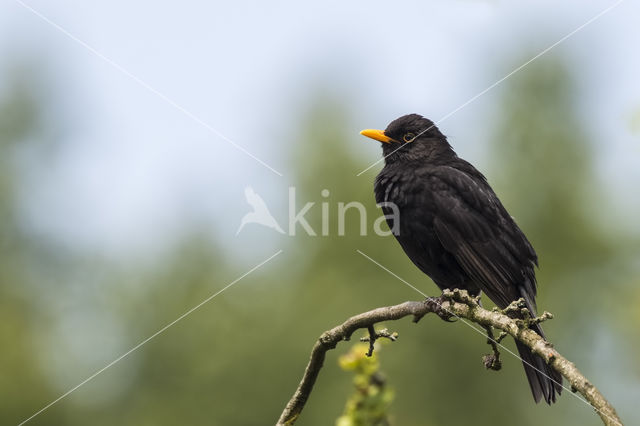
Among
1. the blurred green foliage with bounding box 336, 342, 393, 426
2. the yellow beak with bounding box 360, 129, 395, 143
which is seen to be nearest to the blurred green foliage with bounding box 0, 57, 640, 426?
the yellow beak with bounding box 360, 129, 395, 143

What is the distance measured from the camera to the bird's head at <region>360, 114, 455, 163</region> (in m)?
6.16

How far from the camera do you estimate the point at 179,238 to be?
2039 cm

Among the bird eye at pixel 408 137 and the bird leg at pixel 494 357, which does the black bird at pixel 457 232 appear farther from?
the bird leg at pixel 494 357

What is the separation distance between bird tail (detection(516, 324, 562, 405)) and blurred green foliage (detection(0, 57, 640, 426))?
35.1 feet

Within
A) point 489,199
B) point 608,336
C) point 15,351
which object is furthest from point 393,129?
point 15,351

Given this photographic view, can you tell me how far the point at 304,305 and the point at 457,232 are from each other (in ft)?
45.3

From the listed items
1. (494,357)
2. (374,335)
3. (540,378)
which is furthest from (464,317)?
(540,378)

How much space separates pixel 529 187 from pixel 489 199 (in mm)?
16006

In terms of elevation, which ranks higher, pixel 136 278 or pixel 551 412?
pixel 551 412

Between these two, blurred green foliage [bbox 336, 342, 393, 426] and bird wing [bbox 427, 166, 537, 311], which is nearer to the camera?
blurred green foliage [bbox 336, 342, 393, 426]

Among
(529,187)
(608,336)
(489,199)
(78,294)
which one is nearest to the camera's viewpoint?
(489,199)

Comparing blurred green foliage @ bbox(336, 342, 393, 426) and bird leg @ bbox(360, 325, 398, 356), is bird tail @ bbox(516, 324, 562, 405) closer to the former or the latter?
bird leg @ bbox(360, 325, 398, 356)

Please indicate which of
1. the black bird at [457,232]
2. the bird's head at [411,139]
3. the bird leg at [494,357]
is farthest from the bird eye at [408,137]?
the bird leg at [494,357]

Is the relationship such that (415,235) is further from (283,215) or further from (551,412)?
(283,215)
